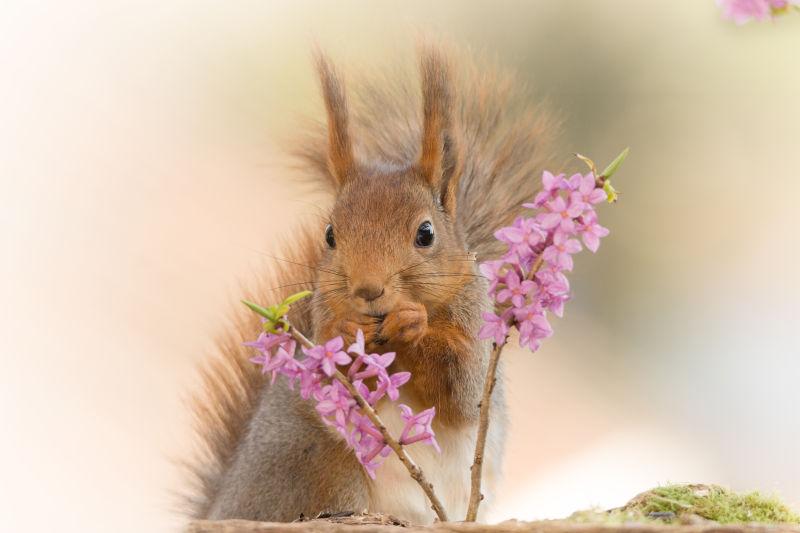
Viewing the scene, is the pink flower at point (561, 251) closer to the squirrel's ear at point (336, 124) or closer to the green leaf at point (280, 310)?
the green leaf at point (280, 310)

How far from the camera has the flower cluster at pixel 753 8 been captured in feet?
2.98

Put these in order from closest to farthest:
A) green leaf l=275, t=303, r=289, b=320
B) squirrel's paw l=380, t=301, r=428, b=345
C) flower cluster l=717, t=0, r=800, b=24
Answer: flower cluster l=717, t=0, r=800, b=24 → green leaf l=275, t=303, r=289, b=320 → squirrel's paw l=380, t=301, r=428, b=345

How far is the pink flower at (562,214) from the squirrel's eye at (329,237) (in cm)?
49

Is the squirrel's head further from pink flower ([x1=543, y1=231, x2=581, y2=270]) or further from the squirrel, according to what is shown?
pink flower ([x1=543, y1=231, x2=581, y2=270])

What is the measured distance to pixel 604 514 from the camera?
4.04 ft

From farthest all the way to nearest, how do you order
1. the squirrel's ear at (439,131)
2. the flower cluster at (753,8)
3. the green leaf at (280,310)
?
the squirrel's ear at (439,131) < the green leaf at (280,310) < the flower cluster at (753,8)

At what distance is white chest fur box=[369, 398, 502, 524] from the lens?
4.89 feet

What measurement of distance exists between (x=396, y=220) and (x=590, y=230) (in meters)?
0.43

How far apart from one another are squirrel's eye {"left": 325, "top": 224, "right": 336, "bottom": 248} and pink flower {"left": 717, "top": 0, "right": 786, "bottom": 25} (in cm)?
76

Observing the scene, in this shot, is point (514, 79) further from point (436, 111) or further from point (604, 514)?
point (604, 514)

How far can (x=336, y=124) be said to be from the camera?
5.26ft

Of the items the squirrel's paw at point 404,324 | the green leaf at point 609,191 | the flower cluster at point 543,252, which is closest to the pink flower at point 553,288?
the flower cluster at point 543,252

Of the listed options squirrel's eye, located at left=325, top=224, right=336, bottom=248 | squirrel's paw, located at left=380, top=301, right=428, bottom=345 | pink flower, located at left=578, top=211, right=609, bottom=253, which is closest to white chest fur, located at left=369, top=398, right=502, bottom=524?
squirrel's paw, located at left=380, top=301, right=428, bottom=345


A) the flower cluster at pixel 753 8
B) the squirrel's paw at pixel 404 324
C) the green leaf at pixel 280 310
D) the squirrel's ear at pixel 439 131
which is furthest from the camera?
the squirrel's ear at pixel 439 131
